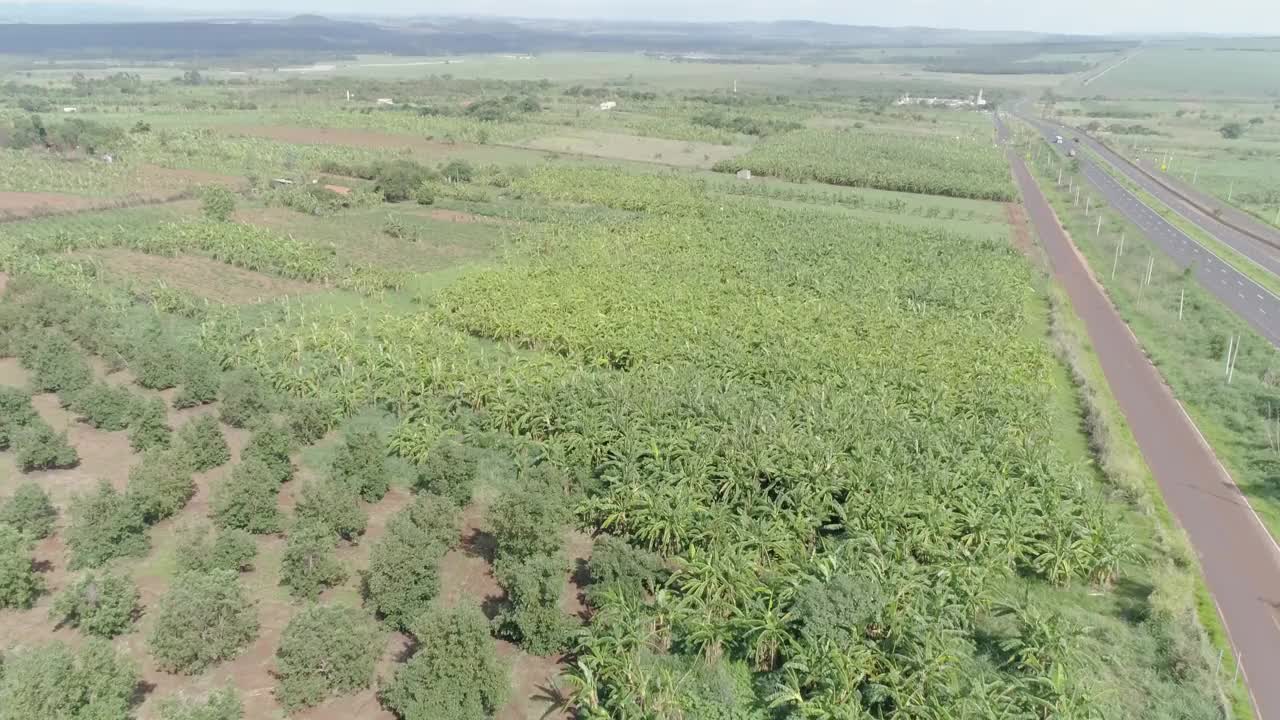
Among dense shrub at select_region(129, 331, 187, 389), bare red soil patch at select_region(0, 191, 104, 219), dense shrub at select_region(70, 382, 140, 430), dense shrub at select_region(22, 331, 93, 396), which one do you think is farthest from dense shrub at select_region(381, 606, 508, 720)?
bare red soil patch at select_region(0, 191, 104, 219)

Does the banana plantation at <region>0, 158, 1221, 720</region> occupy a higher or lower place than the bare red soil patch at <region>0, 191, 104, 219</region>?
lower

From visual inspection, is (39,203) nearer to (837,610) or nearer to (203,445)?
(203,445)

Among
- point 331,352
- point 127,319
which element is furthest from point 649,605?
point 127,319

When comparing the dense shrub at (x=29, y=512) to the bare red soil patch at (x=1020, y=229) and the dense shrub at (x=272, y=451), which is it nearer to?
the dense shrub at (x=272, y=451)

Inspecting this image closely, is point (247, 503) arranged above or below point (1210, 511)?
below

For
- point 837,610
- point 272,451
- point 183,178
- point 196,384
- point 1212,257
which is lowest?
point 272,451

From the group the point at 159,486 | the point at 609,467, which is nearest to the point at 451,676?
the point at 609,467

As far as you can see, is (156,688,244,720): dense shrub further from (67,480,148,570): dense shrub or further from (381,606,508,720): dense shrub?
(67,480,148,570): dense shrub
